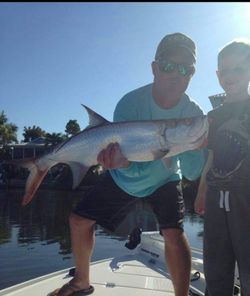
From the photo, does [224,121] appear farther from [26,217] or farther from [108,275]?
[26,217]

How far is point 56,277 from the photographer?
5484 mm

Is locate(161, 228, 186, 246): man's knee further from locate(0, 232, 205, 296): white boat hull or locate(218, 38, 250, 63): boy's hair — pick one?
locate(218, 38, 250, 63): boy's hair

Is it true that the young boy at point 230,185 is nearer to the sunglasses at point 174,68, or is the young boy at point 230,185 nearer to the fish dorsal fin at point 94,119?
the sunglasses at point 174,68

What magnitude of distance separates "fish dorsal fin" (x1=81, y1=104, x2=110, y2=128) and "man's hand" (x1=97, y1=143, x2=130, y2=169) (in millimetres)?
226

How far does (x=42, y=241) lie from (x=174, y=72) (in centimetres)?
1882

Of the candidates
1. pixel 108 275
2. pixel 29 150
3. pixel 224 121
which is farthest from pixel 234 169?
pixel 29 150

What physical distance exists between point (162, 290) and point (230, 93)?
2350mm

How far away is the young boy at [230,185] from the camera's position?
3529 mm

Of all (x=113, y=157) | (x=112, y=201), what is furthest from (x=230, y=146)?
(x=112, y=201)

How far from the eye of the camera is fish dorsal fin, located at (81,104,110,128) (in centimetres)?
406

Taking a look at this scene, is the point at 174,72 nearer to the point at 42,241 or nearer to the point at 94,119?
the point at 94,119

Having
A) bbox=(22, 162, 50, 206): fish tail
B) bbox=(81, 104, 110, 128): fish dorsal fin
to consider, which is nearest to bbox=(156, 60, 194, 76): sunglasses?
bbox=(81, 104, 110, 128): fish dorsal fin

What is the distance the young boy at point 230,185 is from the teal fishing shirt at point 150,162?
584mm

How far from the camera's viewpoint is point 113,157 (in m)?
3.98
